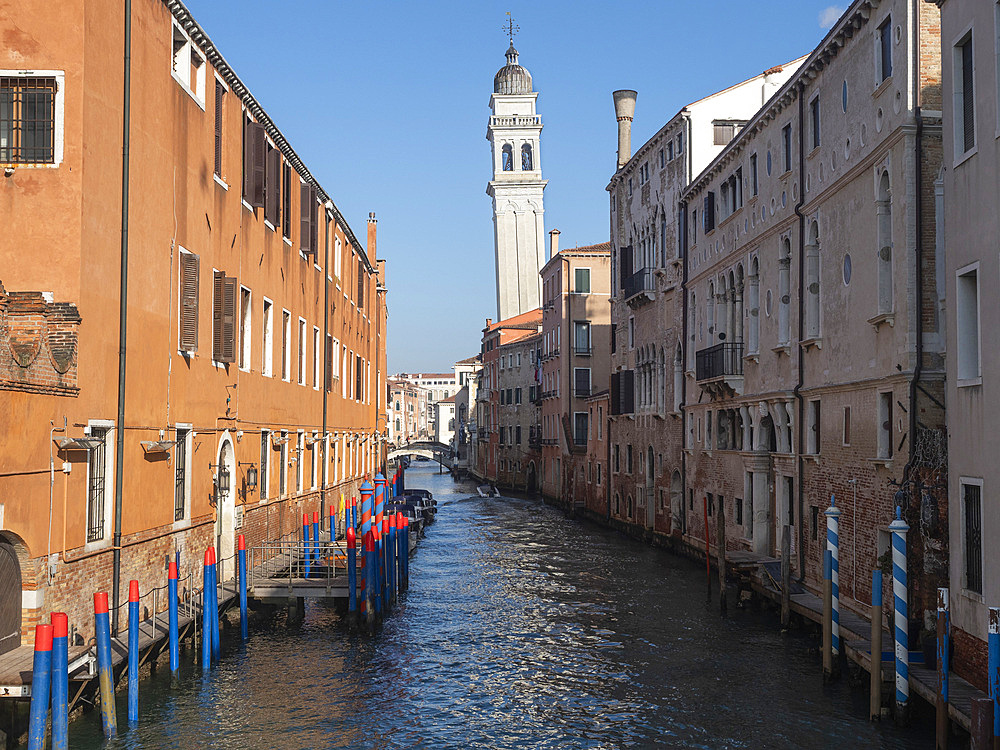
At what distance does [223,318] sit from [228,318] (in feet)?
0.40

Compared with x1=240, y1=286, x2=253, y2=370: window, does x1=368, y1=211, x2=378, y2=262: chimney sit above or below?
above

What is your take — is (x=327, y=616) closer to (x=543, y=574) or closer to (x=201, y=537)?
(x=201, y=537)

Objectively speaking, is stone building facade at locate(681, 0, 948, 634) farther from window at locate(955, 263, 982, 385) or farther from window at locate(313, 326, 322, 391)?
window at locate(313, 326, 322, 391)

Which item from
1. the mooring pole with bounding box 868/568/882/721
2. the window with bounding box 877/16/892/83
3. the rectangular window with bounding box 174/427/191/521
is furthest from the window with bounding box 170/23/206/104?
the mooring pole with bounding box 868/568/882/721

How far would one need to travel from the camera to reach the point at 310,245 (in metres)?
25.2

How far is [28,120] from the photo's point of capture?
12391 mm

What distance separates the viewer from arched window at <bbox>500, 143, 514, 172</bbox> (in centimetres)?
9588

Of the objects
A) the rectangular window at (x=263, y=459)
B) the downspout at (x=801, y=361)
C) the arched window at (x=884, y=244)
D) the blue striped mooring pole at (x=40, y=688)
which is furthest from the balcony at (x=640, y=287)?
the blue striped mooring pole at (x=40, y=688)

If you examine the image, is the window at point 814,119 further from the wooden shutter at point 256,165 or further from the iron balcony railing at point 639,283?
the iron balcony railing at point 639,283

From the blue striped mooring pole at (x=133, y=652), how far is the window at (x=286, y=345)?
38.7 feet

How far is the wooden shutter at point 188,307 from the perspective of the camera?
15.7 meters

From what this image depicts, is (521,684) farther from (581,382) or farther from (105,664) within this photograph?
(581,382)

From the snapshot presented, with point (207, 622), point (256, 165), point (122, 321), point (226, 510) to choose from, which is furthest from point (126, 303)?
point (256, 165)

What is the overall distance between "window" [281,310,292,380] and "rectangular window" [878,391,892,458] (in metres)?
12.6
